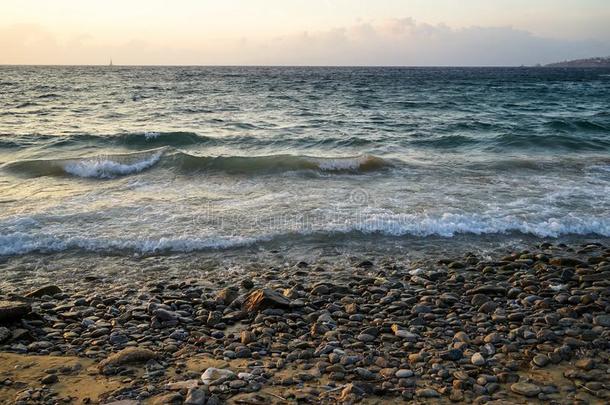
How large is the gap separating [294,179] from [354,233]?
4722 millimetres

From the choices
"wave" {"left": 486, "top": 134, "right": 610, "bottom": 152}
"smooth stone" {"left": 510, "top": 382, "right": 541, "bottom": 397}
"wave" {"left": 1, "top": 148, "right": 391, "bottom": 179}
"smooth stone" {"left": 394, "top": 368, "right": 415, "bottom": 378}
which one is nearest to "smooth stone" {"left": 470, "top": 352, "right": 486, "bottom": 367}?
"smooth stone" {"left": 510, "top": 382, "right": 541, "bottom": 397}

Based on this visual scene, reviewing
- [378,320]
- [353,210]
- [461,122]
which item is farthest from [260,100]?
[378,320]

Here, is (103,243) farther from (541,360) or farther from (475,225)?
(541,360)

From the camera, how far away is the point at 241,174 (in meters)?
14.1

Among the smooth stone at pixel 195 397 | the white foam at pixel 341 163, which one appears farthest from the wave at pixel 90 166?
the smooth stone at pixel 195 397

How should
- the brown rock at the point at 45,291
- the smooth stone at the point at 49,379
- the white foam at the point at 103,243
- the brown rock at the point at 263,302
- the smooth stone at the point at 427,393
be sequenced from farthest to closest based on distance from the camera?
1. the white foam at the point at 103,243
2. the brown rock at the point at 45,291
3. the brown rock at the point at 263,302
4. the smooth stone at the point at 49,379
5. the smooth stone at the point at 427,393

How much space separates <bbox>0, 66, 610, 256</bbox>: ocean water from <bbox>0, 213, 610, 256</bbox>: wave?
0.03 meters

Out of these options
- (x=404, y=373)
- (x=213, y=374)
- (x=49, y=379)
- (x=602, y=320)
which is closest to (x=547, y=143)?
(x=602, y=320)

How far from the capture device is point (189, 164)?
15.1 m

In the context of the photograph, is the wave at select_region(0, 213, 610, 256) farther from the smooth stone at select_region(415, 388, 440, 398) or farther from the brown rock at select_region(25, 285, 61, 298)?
the smooth stone at select_region(415, 388, 440, 398)

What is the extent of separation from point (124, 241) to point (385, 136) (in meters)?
14.1

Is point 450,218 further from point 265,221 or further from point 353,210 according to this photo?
point 265,221

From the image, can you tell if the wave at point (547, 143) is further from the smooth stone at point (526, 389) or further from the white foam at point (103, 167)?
the smooth stone at point (526, 389)

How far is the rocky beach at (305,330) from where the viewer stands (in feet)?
14.0
